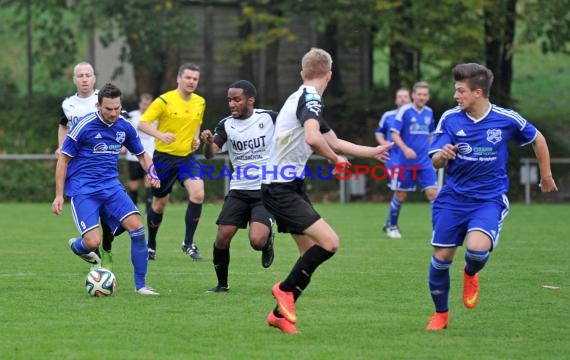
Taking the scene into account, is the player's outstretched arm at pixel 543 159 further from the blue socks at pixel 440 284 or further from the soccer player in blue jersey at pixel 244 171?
the soccer player in blue jersey at pixel 244 171

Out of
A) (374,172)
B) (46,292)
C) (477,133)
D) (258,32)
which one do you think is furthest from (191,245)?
(258,32)

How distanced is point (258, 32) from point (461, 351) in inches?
830

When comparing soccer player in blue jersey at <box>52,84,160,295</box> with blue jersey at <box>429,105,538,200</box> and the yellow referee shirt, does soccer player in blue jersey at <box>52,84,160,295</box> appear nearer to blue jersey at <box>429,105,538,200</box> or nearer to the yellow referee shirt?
the yellow referee shirt

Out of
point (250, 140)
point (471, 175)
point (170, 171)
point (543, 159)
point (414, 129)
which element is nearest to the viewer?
point (471, 175)

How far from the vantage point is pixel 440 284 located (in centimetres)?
777

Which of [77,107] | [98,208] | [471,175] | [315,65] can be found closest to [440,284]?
[471,175]

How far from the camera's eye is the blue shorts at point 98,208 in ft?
30.9

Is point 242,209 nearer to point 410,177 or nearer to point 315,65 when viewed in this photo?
point 315,65

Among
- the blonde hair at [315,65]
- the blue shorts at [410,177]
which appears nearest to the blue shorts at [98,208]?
the blonde hair at [315,65]

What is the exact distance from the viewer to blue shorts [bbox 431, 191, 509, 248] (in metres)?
7.77

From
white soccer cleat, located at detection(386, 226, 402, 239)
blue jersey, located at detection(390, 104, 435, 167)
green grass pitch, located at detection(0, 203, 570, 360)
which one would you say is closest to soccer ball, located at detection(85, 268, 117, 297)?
green grass pitch, located at detection(0, 203, 570, 360)

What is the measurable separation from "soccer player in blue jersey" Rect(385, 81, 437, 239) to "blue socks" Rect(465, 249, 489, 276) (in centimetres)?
769

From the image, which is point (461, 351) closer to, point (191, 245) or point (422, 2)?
point (191, 245)

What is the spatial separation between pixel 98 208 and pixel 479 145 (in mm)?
3545
